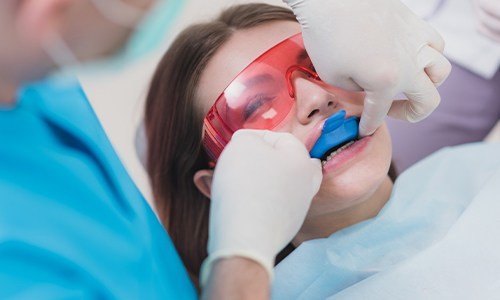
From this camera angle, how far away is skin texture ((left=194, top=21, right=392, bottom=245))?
113 centimetres

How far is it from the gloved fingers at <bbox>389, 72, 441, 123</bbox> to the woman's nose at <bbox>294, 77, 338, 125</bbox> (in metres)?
0.14

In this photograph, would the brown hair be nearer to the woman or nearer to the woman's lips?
the woman

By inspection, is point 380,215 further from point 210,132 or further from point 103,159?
point 103,159

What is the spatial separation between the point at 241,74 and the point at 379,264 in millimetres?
481

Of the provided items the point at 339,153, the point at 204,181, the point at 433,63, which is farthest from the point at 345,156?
the point at 204,181

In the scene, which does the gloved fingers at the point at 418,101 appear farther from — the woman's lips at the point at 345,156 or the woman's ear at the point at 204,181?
the woman's ear at the point at 204,181

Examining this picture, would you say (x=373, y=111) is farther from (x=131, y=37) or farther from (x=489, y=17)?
(x=489, y=17)

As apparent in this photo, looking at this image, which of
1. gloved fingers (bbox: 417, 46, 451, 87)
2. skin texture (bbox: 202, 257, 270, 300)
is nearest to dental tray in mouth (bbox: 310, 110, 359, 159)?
gloved fingers (bbox: 417, 46, 451, 87)

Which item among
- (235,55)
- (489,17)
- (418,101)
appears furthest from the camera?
(489,17)

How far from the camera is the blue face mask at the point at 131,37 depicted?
71 cm

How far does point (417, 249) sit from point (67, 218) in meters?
0.74

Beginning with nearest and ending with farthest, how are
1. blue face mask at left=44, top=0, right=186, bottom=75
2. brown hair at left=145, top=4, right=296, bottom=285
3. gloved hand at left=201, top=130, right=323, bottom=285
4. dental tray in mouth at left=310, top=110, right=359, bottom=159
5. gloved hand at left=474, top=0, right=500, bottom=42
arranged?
blue face mask at left=44, top=0, right=186, bottom=75 < gloved hand at left=201, top=130, right=323, bottom=285 < dental tray in mouth at left=310, top=110, right=359, bottom=159 < brown hair at left=145, top=4, right=296, bottom=285 < gloved hand at left=474, top=0, right=500, bottom=42

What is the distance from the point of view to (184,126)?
1.29m

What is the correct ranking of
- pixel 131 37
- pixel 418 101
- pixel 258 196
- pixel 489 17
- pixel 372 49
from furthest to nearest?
1. pixel 489 17
2. pixel 418 101
3. pixel 372 49
4. pixel 258 196
5. pixel 131 37
